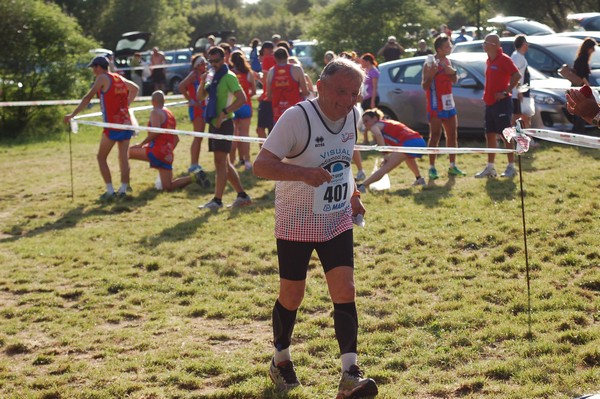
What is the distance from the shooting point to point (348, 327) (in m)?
4.94

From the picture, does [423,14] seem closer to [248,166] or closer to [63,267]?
[248,166]

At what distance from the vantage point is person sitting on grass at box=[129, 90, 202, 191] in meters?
12.4

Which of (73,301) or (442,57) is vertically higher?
(442,57)

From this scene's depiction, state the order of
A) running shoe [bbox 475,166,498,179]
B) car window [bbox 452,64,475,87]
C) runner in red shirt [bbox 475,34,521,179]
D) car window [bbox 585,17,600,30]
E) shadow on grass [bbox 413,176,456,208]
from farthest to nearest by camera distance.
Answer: car window [bbox 585,17,600,30], car window [bbox 452,64,475,87], running shoe [bbox 475,166,498,179], runner in red shirt [bbox 475,34,521,179], shadow on grass [bbox 413,176,456,208]

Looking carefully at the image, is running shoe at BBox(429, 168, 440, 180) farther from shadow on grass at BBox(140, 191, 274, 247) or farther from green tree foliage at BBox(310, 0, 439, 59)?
green tree foliage at BBox(310, 0, 439, 59)

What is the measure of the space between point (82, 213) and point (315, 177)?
7.53m

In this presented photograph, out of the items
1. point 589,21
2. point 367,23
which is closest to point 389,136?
point 589,21

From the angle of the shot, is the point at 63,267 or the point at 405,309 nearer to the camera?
the point at 405,309

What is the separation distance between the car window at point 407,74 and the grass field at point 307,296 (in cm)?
447

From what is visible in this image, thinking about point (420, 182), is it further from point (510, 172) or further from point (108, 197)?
point (108, 197)

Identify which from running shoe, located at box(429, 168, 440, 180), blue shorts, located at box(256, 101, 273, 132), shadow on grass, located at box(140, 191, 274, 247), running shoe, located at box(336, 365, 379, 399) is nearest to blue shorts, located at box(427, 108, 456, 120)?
running shoe, located at box(429, 168, 440, 180)

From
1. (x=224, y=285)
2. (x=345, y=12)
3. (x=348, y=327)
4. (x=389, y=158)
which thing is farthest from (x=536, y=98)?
(x=345, y=12)

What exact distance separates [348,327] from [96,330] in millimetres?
2558

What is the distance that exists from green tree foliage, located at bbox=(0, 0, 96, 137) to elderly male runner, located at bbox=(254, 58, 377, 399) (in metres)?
16.4
